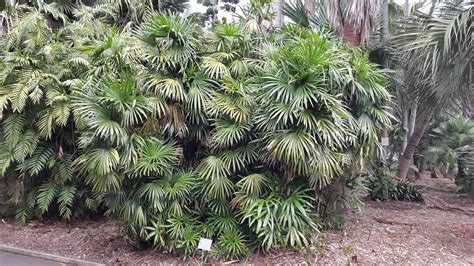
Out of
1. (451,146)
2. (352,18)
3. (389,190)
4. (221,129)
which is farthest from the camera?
(451,146)

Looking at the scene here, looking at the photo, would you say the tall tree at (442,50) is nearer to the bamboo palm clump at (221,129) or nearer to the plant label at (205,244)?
the bamboo palm clump at (221,129)

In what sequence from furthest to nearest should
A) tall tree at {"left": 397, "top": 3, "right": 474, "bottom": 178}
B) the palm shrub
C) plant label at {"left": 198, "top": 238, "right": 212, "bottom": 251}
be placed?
the palm shrub < tall tree at {"left": 397, "top": 3, "right": 474, "bottom": 178} < plant label at {"left": 198, "top": 238, "right": 212, "bottom": 251}

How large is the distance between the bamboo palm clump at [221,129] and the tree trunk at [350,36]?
1.25 meters

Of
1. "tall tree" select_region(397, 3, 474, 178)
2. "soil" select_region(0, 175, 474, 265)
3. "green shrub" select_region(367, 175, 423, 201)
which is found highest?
"tall tree" select_region(397, 3, 474, 178)

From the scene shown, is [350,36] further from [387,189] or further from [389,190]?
[389,190]

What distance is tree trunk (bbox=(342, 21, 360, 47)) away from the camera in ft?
22.9

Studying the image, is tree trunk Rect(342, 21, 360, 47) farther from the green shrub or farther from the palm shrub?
the palm shrub

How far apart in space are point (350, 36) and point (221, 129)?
11.2ft

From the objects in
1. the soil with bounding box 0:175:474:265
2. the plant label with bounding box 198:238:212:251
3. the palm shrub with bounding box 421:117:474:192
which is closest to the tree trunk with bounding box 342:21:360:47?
the soil with bounding box 0:175:474:265

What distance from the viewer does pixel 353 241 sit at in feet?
18.9

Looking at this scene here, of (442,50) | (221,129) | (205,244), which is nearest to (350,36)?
(442,50)

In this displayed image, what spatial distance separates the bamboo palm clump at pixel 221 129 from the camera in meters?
4.92

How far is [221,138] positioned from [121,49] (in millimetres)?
1871

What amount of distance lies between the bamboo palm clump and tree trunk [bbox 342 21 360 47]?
1.25 meters
